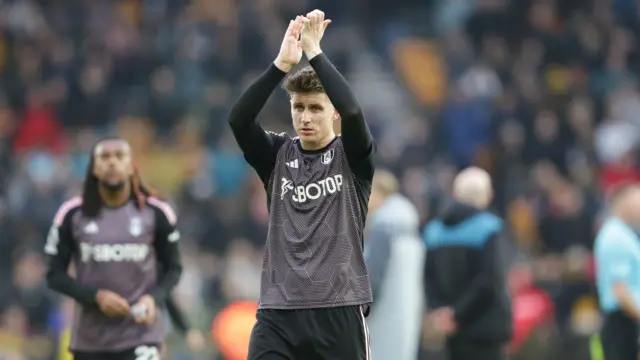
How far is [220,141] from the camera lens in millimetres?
18797

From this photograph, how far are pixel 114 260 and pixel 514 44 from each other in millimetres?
Answer: 11344

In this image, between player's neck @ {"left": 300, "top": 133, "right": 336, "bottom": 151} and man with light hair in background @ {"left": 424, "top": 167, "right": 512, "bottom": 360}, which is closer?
player's neck @ {"left": 300, "top": 133, "right": 336, "bottom": 151}

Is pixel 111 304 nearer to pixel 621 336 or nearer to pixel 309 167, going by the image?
pixel 309 167

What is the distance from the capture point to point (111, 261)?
8867 mm

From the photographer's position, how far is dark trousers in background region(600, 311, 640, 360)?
10492 mm

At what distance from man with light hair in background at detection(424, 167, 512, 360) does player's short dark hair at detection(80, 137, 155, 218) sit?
2557mm

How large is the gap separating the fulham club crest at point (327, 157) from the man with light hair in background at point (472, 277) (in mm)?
3763

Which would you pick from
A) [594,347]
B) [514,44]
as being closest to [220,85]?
[514,44]

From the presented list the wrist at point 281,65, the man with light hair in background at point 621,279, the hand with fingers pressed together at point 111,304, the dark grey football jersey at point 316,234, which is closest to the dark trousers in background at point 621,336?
the man with light hair in background at point 621,279

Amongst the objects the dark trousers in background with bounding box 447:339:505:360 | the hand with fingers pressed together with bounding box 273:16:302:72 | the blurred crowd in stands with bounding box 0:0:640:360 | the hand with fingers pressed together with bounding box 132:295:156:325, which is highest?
the blurred crowd in stands with bounding box 0:0:640:360

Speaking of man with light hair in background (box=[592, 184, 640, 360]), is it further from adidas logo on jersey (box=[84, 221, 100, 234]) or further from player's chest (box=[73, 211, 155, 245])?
adidas logo on jersey (box=[84, 221, 100, 234])

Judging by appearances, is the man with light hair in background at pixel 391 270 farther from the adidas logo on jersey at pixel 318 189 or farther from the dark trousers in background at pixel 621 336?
the adidas logo on jersey at pixel 318 189

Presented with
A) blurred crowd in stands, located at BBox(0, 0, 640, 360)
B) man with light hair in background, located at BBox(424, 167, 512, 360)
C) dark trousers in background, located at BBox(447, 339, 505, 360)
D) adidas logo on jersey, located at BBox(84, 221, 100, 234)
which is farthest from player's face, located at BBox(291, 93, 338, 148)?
blurred crowd in stands, located at BBox(0, 0, 640, 360)

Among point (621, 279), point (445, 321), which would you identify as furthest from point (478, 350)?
point (621, 279)
